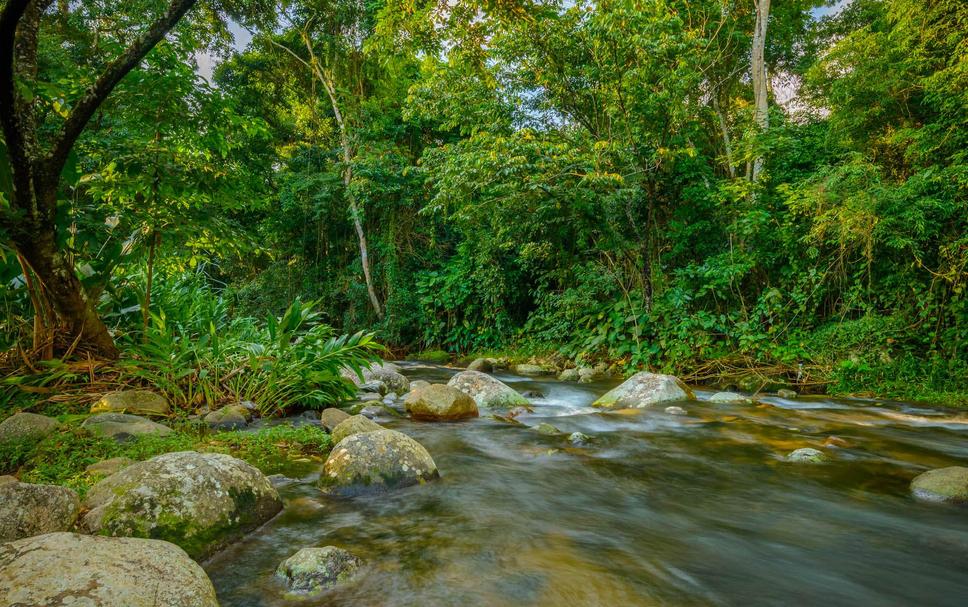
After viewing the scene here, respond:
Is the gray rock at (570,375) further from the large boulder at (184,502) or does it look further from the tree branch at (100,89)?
the tree branch at (100,89)

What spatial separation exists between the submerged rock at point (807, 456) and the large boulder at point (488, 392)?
2.98 metres

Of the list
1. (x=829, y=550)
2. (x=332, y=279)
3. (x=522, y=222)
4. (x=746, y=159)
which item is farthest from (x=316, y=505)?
(x=332, y=279)

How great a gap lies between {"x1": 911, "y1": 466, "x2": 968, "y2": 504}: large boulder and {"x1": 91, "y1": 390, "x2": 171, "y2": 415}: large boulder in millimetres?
5704

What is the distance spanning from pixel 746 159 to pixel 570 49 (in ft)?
12.1

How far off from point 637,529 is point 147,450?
119 inches

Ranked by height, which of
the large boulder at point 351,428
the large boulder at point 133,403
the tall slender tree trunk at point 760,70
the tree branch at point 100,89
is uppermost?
the tall slender tree trunk at point 760,70

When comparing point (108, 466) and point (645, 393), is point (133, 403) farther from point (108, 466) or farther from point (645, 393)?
point (645, 393)

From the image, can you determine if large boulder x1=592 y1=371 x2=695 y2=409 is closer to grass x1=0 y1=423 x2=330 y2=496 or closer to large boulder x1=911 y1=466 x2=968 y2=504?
large boulder x1=911 y1=466 x2=968 y2=504

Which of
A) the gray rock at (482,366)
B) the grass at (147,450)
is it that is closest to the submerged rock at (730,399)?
the grass at (147,450)

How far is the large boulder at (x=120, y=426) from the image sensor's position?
337 centimetres

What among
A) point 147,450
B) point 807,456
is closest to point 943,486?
point 807,456

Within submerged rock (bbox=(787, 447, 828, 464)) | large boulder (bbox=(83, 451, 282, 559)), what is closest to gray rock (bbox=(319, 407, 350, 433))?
large boulder (bbox=(83, 451, 282, 559))

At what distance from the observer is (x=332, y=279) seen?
1770 centimetres

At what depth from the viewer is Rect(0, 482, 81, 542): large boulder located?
1.83 metres
